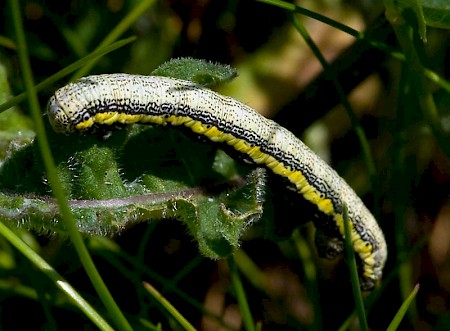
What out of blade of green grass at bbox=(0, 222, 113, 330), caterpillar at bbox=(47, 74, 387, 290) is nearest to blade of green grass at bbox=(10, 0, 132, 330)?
blade of green grass at bbox=(0, 222, 113, 330)

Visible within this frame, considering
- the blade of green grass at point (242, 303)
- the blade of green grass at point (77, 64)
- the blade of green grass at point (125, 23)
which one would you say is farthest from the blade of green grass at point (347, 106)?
the blade of green grass at point (77, 64)

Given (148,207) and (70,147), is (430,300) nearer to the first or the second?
(148,207)

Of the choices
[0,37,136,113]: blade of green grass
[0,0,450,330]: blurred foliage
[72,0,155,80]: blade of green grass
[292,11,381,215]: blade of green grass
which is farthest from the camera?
[0,0,450,330]: blurred foliage

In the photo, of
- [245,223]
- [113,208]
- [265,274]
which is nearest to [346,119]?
[265,274]

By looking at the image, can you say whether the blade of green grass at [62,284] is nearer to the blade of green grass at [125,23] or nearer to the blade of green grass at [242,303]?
the blade of green grass at [242,303]

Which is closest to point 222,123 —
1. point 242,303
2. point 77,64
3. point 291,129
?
point 77,64

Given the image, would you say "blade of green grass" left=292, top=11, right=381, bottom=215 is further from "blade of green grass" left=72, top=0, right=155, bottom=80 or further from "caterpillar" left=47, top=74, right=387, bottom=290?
"blade of green grass" left=72, top=0, right=155, bottom=80

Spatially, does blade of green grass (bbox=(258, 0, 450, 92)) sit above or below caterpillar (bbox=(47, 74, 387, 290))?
above

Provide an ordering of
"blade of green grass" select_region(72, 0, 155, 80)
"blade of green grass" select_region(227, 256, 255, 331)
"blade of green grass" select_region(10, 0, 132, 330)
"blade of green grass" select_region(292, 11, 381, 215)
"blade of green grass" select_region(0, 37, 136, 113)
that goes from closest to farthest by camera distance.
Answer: "blade of green grass" select_region(10, 0, 132, 330) → "blade of green grass" select_region(0, 37, 136, 113) → "blade of green grass" select_region(227, 256, 255, 331) → "blade of green grass" select_region(72, 0, 155, 80) → "blade of green grass" select_region(292, 11, 381, 215)
